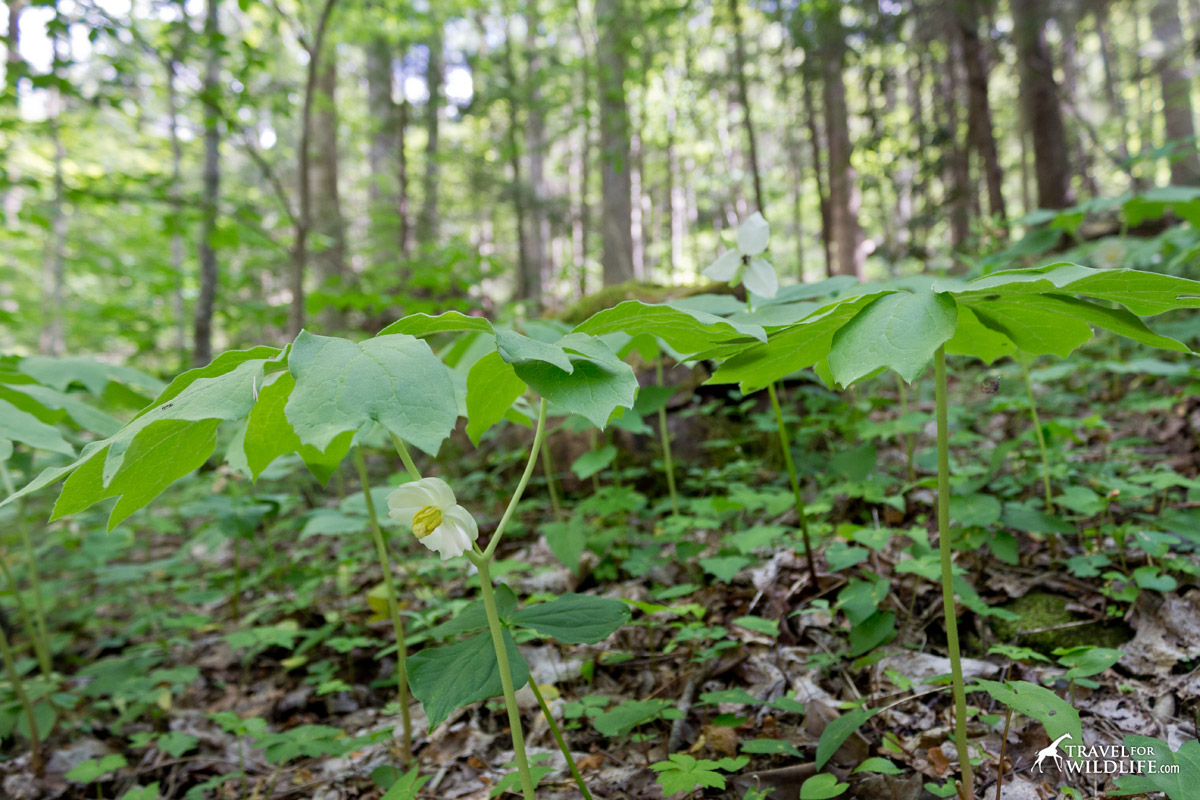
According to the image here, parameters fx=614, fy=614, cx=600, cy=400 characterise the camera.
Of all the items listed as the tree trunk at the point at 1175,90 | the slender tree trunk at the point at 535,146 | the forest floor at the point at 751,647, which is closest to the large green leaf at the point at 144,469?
the forest floor at the point at 751,647

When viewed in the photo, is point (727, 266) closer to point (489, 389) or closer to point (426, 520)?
point (489, 389)

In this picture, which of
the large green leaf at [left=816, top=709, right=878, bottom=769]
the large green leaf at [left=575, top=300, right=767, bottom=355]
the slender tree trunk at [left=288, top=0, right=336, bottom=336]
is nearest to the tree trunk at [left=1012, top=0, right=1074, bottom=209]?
the slender tree trunk at [left=288, top=0, right=336, bottom=336]

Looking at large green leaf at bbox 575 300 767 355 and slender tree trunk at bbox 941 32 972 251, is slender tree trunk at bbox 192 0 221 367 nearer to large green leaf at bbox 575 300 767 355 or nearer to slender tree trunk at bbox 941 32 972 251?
large green leaf at bbox 575 300 767 355

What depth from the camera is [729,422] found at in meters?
3.85

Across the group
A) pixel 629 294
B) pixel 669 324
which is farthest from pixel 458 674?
pixel 629 294

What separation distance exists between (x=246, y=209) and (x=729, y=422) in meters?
4.05

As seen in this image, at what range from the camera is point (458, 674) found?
1073 mm

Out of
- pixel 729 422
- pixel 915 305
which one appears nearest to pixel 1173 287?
pixel 915 305

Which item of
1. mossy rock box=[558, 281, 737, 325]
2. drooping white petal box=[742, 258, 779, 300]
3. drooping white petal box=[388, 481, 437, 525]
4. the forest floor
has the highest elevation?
mossy rock box=[558, 281, 737, 325]

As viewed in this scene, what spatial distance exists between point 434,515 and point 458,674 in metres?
0.33

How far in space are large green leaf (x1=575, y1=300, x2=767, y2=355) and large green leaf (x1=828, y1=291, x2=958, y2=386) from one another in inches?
5.3

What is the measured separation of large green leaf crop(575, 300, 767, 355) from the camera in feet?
3.34

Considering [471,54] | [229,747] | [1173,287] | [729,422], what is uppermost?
[471,54]

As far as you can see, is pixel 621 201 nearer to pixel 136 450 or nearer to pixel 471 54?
pixel 471 54
